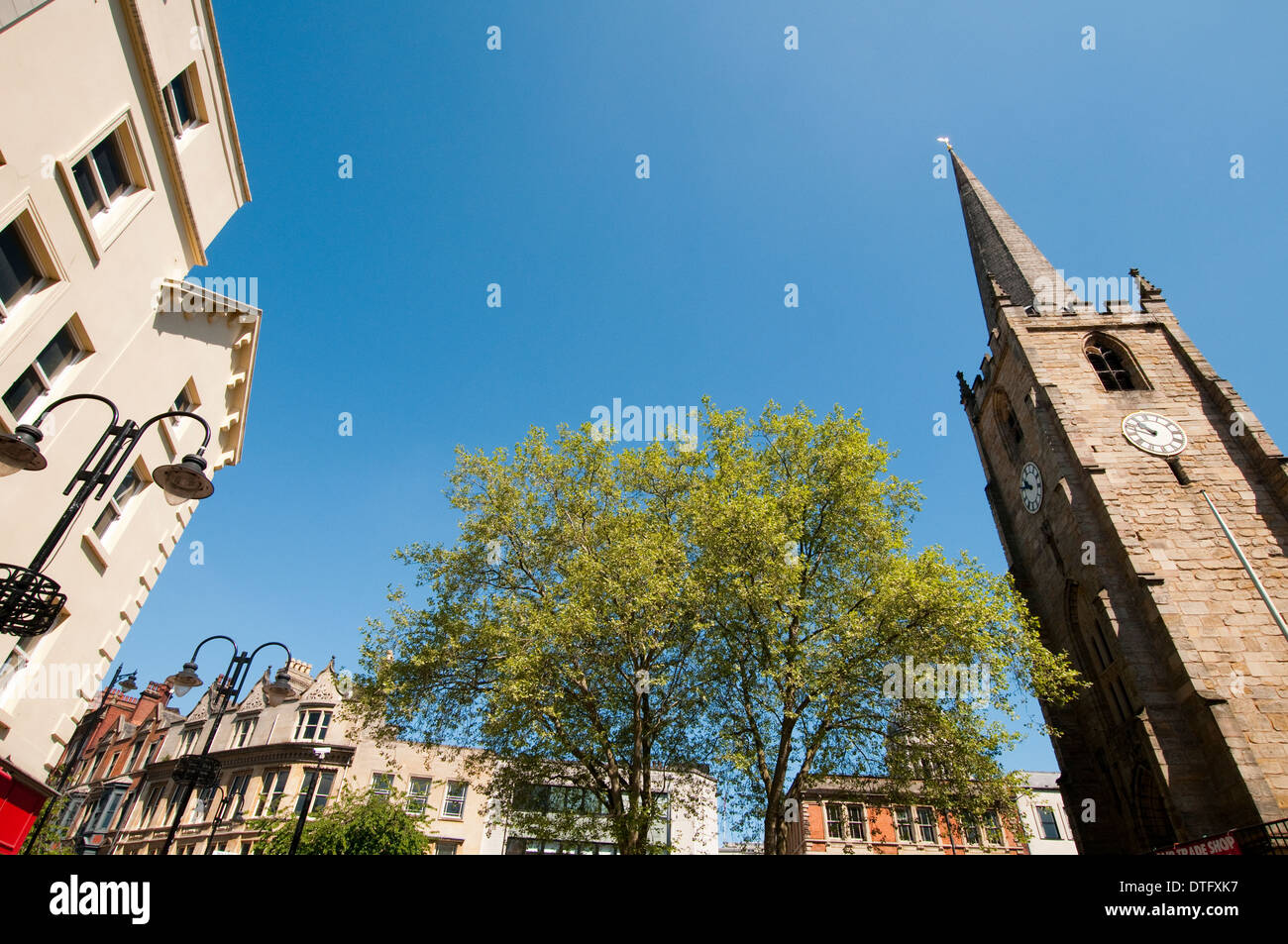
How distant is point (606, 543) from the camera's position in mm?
19828

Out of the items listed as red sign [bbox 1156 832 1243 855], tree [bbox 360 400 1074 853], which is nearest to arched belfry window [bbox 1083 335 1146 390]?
tree [bbox 360 400 1074 853]

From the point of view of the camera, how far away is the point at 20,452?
21.3 ft

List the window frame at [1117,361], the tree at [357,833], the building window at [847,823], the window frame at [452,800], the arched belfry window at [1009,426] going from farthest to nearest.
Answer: the building window at [847,823], the window frame at [452,800], the arched belfry window at [1009,426], the window frame at [1117,361], the tree at [357,833]

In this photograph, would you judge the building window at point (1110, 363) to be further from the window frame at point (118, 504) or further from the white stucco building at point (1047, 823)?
the window frame at point (118, 504)

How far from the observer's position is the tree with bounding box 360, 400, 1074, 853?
16.4 meters

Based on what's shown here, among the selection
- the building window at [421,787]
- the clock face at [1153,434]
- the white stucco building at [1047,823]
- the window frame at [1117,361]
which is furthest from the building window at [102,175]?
the white stucco building at [1047,823]

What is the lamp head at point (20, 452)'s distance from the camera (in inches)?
253

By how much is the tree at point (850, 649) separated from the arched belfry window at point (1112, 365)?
15.4m

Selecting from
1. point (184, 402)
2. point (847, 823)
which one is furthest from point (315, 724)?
point (847, 823)

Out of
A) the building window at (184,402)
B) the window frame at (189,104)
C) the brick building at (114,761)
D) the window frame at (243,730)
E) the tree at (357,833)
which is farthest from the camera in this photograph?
the brick building at (114,761)

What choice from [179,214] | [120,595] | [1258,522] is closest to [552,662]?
[120,595]

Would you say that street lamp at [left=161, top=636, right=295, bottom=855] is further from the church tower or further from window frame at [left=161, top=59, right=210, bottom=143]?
the church tower

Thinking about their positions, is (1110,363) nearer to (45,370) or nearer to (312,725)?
(45,370)

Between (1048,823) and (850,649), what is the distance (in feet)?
123
